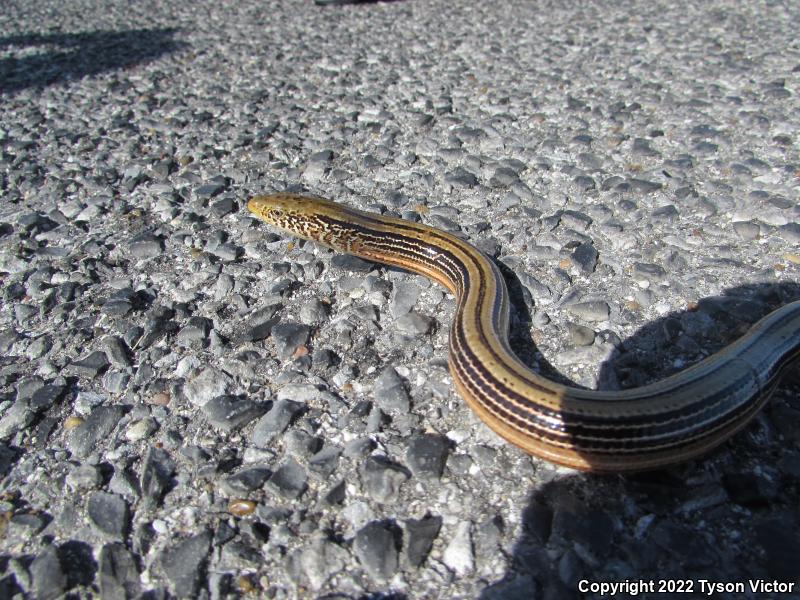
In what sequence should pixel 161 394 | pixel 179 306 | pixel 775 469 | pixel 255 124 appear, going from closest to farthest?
pixel 775 469 → pixel 161 394 → pixel 179 306 → pixel 255 124

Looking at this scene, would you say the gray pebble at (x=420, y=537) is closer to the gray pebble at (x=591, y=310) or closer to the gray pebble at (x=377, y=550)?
the gray pebble at (x=377, y=550)

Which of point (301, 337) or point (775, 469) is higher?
point (775, 469)

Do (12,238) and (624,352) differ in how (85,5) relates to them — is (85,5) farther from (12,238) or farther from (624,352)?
(624,352)

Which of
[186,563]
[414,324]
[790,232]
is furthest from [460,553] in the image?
[790,232]

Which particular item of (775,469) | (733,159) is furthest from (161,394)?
(733,159)

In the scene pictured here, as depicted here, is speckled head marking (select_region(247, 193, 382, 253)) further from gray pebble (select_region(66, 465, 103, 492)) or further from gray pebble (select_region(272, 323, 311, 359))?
gray pebble (select_region(66, 465, 103, 492))

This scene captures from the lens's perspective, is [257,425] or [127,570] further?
[257,425]

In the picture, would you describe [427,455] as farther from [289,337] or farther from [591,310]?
[591,310]

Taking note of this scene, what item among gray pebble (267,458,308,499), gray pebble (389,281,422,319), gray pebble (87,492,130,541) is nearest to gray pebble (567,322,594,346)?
gray pebble (389,281,422,319)


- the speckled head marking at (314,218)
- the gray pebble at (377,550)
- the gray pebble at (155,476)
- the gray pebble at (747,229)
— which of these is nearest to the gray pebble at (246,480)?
the gray pebble at (155,476)
